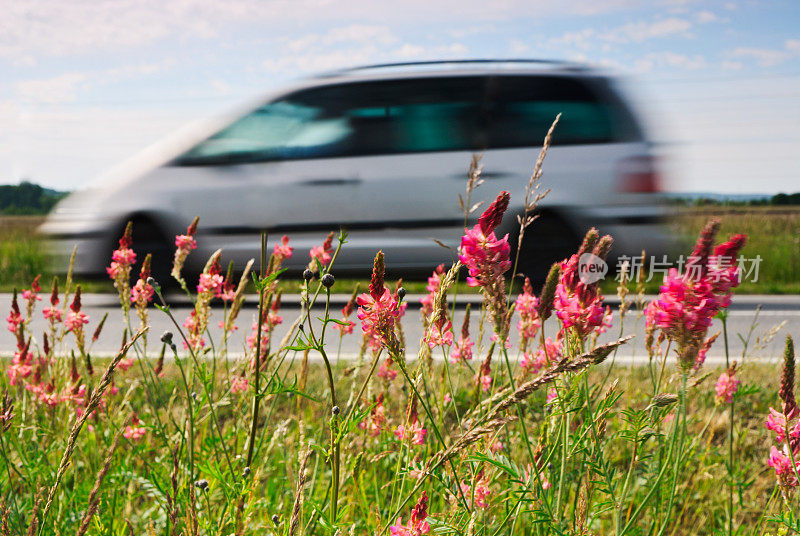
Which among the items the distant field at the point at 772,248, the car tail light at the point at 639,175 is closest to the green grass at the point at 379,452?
the car tail light at the point at 639,175

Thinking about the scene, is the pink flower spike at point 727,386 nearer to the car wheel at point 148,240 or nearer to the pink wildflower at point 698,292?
the pink wildflower at point 698,292

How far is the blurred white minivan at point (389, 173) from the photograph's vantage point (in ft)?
16.6

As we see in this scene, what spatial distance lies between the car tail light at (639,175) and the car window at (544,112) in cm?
26

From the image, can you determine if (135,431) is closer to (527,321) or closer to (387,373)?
(387,373)

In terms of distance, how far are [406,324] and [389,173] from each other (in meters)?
1.31

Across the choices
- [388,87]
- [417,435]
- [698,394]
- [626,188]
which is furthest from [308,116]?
[417,435]

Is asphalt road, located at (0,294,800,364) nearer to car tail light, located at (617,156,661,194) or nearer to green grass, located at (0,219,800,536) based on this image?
car tail light, located at (617,156,661,194)

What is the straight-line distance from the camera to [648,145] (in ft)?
16.4

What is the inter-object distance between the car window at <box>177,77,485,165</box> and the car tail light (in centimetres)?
116

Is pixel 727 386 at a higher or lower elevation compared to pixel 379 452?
higher

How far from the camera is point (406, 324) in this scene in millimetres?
5488

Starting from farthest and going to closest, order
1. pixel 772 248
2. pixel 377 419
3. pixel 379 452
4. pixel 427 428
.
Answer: pixel 772 248, pixel 379 452, pixel 427 428, pixel 377 419

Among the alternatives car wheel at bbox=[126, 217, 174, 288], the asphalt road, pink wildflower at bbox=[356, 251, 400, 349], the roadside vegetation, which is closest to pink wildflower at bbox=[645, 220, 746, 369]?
the roadside vegetation

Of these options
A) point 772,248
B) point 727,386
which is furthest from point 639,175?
point 772,248
